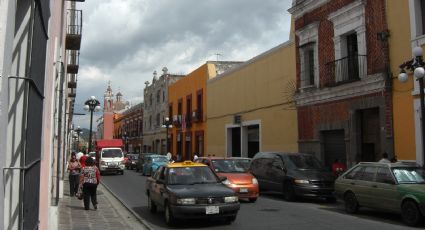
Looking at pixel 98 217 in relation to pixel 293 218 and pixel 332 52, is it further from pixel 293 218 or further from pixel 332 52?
pixel 332 52

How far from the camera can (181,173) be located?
12.7 meters

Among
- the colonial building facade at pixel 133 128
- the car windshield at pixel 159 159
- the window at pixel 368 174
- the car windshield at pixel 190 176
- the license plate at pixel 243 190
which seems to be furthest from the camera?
the colonial building facade at pixel 133 128

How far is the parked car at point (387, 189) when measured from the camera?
37.2 ft

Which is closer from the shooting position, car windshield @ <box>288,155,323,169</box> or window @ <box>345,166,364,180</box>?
window @ <box>345,166,364,180</box>

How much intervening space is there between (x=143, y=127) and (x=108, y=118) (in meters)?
39.4

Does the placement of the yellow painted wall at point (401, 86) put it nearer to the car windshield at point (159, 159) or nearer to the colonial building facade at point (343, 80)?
the colonial building facade at point (343, 80)

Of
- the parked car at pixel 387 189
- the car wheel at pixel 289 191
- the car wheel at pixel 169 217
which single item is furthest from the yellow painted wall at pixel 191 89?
the car wheel at pixel 169 217

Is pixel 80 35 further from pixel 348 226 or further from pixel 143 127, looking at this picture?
pixel 143 127

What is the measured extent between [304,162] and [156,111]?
45520mm

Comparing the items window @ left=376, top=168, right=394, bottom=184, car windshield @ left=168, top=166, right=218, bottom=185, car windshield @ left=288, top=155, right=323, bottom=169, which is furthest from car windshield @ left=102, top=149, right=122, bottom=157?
window @ left=376, top=168, right=394, bottom=184

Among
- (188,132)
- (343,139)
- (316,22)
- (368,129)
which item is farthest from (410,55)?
(188,132)

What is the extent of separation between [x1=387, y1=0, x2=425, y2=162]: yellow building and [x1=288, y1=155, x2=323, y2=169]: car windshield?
3.00 m

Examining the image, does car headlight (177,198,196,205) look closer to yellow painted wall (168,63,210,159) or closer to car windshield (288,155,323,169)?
car windshield (288,155,323,169)

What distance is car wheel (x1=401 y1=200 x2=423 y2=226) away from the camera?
1112cm
